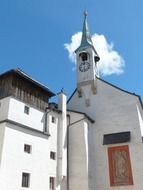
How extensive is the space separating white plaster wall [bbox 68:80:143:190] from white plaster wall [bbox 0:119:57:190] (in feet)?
14.5

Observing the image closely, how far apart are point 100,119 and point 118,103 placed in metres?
2.74

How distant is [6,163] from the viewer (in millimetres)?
17297

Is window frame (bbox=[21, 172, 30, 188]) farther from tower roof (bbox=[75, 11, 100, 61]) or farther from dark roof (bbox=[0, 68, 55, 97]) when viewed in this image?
tower roof (bbox=[75, 11, 100, 61])

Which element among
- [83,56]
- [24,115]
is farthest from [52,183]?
[83,56]

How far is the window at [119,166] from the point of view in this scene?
76.6 feet

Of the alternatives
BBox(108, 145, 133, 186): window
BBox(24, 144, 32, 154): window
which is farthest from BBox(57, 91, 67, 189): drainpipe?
BBox(108, 145, 133, 186): window

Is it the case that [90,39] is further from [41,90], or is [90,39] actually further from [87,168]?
Result: [87,168]

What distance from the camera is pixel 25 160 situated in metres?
19.0

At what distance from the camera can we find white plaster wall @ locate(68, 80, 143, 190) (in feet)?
78.1

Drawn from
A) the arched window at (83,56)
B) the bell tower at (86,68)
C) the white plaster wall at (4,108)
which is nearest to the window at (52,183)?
the white plaster wall at (4,108)

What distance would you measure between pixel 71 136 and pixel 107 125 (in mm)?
4381

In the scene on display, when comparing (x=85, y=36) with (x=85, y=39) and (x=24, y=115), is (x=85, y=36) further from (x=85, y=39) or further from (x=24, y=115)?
(x=24, y=115)

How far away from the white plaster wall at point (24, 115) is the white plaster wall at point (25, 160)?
0.79 metres

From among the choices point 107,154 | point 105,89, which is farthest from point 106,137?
point 105,89
